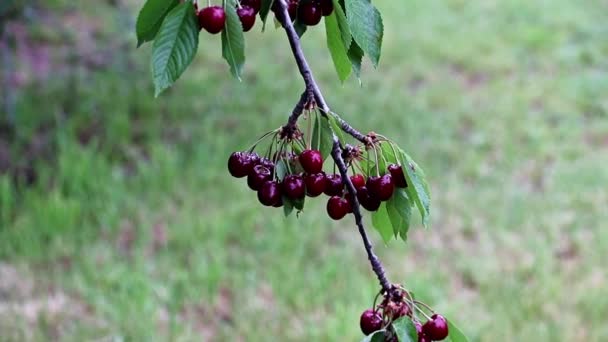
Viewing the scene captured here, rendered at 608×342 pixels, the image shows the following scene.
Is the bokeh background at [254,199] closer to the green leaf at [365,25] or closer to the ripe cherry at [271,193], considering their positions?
the ripe cherry at [271,193]

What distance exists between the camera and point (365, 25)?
95 centimetres

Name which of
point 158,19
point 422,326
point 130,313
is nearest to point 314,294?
point 130,313

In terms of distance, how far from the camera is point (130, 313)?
116 inches

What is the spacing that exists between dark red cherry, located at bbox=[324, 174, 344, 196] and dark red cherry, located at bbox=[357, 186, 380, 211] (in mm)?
29

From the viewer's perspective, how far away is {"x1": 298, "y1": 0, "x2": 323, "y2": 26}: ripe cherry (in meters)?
1.02

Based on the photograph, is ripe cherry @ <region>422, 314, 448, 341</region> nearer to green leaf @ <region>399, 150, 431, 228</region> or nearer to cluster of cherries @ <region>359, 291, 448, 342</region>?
cluster of cherries @ <region>359, 291, 448, 342</region>

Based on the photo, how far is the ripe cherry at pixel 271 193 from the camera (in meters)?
0.98

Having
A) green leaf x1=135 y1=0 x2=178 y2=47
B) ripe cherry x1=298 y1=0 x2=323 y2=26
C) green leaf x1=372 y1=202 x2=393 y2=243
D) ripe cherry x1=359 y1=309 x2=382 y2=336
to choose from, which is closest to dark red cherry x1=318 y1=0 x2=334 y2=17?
ripe cherry x1=298 y1=0 x2=323 y2=26

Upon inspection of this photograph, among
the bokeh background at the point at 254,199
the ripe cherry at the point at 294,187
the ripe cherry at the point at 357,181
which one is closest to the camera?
the ripe cherry at the point at 294,187

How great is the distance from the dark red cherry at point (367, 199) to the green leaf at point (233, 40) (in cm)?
25

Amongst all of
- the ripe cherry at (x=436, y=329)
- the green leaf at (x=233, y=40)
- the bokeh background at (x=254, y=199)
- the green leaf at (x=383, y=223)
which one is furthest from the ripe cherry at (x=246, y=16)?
the bokeh background at (x=254, y=199)

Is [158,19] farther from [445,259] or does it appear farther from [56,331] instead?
[445,259]

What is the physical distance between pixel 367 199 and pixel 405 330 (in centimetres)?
19

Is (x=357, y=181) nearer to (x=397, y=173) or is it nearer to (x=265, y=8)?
(x=397, y=173)
